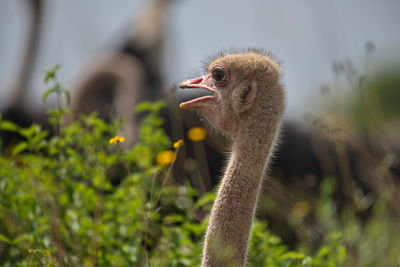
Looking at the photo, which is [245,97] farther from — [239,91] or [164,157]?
[164,157]

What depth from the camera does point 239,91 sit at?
9.16 ft

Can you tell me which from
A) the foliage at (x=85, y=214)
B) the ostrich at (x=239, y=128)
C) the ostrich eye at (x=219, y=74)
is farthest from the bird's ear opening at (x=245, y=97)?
the foliage at (x=85, y=214)

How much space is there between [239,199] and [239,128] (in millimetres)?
361

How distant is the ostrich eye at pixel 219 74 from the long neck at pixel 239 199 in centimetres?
29

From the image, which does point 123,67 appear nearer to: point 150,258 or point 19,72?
point 19,72

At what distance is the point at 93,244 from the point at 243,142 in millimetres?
911

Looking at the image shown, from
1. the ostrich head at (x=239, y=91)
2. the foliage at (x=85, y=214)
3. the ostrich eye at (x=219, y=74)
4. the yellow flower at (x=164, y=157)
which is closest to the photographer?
the ostrich head at (x=239, y=91)

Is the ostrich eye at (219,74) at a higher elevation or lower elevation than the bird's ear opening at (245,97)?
higher

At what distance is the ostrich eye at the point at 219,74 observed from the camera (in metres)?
2.88

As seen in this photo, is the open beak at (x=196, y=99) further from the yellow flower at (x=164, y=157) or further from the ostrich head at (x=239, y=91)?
the yellow flower at (x=164, y=157)

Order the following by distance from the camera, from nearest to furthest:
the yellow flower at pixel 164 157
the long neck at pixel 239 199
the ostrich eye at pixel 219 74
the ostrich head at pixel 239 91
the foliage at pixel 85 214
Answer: the long neck at pixel 239 199, the ostrich head at pixel 239 91, the ostrich eye at pixel 219 74, the foliage at pixel 85 214, the yellow flower at pixel 164 157

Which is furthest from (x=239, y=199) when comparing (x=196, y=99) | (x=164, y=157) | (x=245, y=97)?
(x=164, y=157)

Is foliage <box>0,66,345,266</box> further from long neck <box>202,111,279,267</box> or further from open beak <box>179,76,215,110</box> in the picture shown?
long neck <box>202,111,279,267</box>

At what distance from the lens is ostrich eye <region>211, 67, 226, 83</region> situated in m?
2.88
